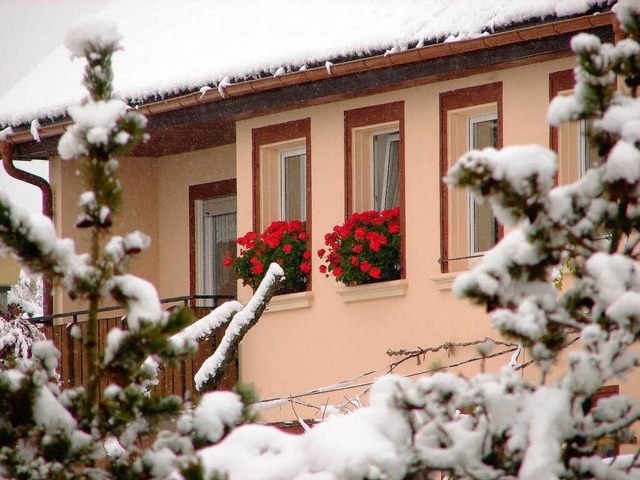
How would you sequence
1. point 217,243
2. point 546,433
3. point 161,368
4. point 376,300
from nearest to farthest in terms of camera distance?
point 546,433 < point 376,300 < point 161,368 < point 217,243

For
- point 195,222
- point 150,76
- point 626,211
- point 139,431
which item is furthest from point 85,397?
point 195,222

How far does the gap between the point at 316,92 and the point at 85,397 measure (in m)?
8.10

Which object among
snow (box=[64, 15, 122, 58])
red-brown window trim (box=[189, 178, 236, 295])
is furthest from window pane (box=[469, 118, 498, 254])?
snow (box=[64, 15, 122, 58])

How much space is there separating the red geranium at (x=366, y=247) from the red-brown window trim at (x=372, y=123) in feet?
0.38

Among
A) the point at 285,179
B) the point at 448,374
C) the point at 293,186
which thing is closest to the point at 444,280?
the point at 293,186

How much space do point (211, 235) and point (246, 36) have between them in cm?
275

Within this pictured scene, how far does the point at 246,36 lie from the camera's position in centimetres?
1346

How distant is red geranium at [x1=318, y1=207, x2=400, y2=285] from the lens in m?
11.8

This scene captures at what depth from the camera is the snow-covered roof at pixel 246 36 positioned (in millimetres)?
10758

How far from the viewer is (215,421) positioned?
4.15 m

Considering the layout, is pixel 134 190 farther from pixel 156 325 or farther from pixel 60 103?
pixel 156 325

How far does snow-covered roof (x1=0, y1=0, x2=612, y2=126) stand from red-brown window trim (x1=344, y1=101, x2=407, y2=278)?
71cm

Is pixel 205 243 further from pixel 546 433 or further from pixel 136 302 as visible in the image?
pixel 546 433

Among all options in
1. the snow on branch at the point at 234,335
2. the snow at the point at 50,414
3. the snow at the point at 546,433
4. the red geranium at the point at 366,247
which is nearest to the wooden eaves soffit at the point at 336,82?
the red geranium at the point at 366,247
